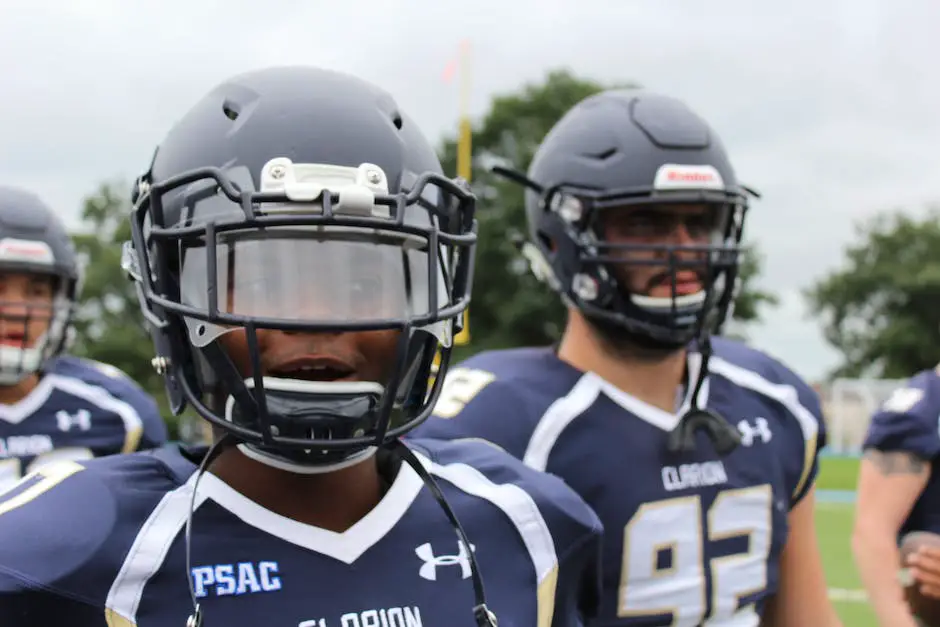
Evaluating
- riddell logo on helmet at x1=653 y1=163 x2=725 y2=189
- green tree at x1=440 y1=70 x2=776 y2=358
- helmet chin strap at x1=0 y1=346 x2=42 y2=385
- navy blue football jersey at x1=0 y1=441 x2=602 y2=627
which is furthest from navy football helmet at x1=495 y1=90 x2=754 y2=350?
green tree at x1=440 y1=70 x2=776 y2=358

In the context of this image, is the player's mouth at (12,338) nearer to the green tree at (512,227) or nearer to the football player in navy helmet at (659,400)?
the football player in navy helmet at (659,400)

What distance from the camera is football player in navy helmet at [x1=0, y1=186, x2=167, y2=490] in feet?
12.3

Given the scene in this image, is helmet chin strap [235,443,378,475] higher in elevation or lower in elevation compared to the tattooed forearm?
higher

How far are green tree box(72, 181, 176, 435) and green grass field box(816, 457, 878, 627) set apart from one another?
608 inches

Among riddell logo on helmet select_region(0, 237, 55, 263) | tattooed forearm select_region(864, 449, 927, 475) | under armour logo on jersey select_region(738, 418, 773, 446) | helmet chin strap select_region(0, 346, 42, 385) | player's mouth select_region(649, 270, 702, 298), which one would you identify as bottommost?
tattooed forearm select_region(864, 449, 927, 475)

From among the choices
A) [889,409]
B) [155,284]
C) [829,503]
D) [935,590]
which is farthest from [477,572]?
[829,503]

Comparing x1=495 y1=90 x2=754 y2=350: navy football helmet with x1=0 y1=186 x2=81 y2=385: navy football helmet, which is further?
x1=0 y1=186 x2=81 y2=385: navy football helmet

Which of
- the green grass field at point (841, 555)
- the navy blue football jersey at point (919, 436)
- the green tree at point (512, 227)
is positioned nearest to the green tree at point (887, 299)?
the green tree at point (512, 227)

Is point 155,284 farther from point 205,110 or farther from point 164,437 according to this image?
point 164,437

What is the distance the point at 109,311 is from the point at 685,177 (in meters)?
27.4

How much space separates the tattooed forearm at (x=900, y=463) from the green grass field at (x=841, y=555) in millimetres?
3980

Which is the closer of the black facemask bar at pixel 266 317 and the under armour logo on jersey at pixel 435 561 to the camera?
the black facemask bar at pixel 266 317

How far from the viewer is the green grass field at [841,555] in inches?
281

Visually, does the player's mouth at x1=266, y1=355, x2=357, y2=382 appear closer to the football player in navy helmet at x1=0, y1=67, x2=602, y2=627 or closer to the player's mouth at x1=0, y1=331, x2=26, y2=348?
the football player in navy helmet at x1=0, y1=67, x2=602, y2=627
